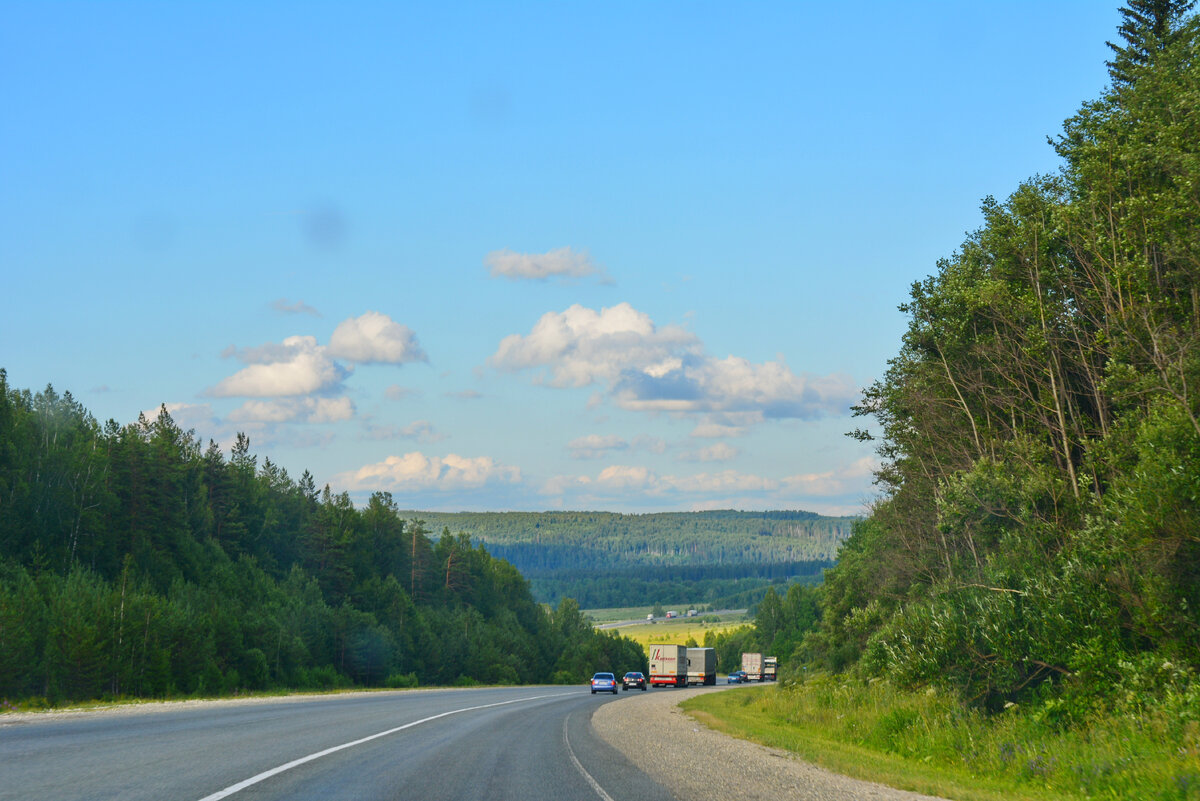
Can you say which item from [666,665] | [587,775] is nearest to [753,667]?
[666,665]

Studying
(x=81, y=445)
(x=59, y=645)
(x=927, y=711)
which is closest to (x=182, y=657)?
(x=59, y=645)

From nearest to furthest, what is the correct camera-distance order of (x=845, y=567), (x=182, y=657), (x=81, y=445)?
(x=182, y=657) < (x=845, y=567) < (x=81, y=445)

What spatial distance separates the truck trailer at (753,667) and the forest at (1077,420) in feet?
254

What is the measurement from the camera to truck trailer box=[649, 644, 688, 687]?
83.0 meters

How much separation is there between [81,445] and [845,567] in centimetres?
6265

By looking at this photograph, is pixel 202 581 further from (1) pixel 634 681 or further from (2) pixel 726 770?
(2) pixel 726 770

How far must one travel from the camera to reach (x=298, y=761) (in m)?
15.8

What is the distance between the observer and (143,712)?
30078mm

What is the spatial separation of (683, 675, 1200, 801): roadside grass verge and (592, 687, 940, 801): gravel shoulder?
773mm

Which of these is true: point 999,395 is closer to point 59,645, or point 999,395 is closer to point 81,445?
point 59,645

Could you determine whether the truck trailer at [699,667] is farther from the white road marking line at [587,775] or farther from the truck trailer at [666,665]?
the white road marking line at [587,775]

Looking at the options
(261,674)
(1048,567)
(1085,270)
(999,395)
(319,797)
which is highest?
(1085,270)

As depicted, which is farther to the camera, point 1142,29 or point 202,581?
point 202,581

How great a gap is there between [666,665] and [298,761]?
232ft
